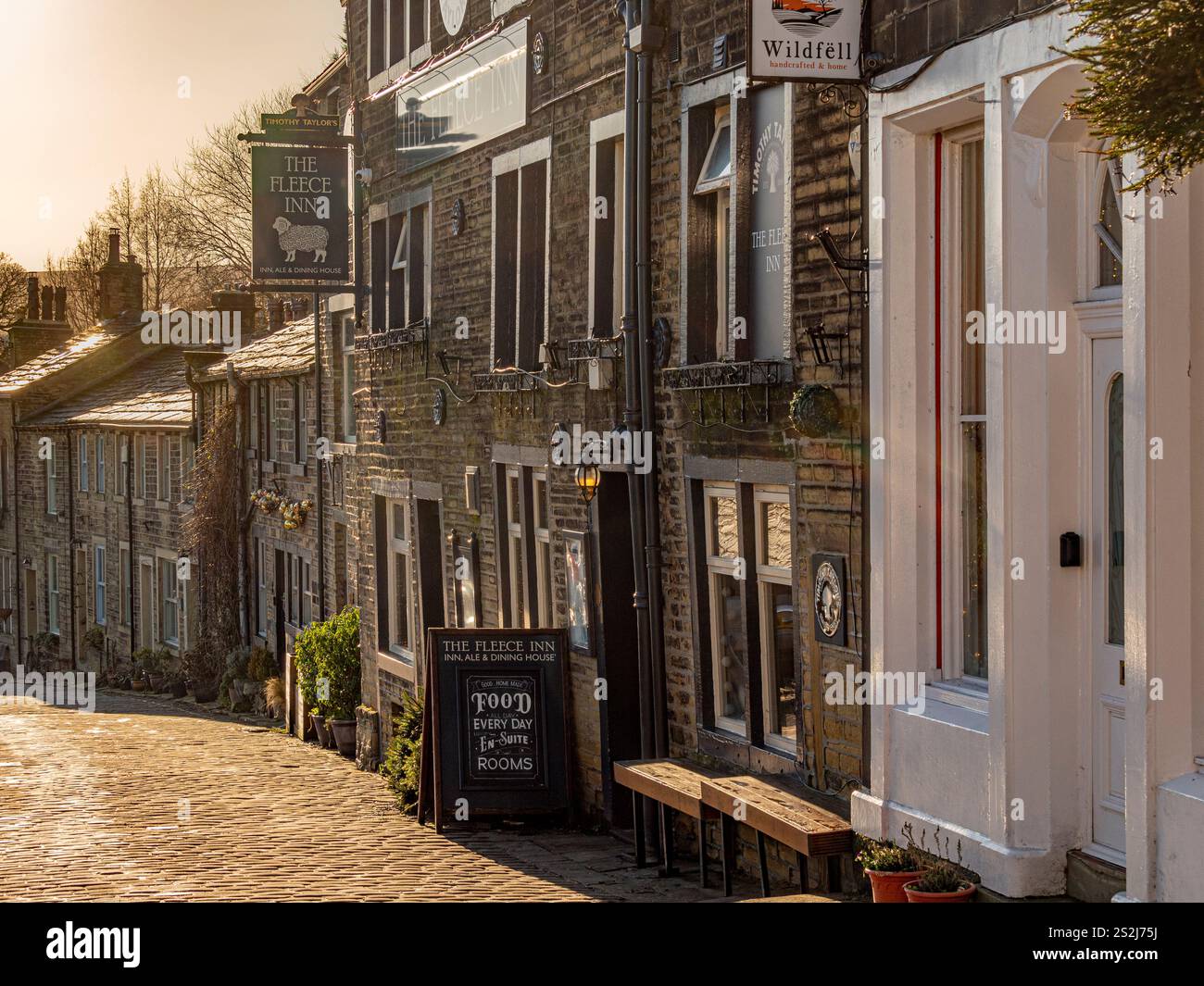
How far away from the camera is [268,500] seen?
89.5ft

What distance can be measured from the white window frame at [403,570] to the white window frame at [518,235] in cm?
316

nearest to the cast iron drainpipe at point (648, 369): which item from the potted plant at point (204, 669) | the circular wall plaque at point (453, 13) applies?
the circular wall plaque at point (453, 13)

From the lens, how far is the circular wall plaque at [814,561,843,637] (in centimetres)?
923

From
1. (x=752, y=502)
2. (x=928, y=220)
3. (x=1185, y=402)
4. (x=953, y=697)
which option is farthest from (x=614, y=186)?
(x=1185, y=402)

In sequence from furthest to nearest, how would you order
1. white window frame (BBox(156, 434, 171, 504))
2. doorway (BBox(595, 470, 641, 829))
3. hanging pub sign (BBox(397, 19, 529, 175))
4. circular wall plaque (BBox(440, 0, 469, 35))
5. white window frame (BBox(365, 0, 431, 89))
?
white window frame (BBox(156, 434, 171, 504)) → white window frame (BBox(365, 0, 431, 89)) → circular wall plaque (BBox(440, 0, 469, 35)) → hanging pub sign (BBox(397, 19, 529, 175)) → doorway (BBox(595, 470, 641, 829))

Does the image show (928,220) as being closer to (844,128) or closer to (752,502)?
(844,128)

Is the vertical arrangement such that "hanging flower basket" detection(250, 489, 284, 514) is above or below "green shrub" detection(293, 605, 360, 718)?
above

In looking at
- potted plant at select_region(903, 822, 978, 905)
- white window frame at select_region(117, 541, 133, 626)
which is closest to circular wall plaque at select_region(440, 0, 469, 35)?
potted plant at select_region(903, 822, 978, 905)

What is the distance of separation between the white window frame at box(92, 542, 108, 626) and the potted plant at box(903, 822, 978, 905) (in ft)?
104

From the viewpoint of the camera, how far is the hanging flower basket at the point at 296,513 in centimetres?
2534

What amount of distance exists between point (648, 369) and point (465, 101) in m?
5.06

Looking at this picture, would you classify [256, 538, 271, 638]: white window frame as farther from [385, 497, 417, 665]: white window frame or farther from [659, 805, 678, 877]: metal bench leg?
[659, 805, 678, 877]: metal bench leg

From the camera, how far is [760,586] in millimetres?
10539
